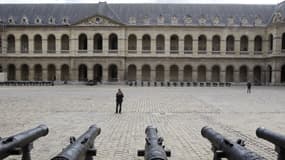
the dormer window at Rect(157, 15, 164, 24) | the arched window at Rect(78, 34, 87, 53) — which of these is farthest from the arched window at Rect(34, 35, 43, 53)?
the dormer window at Rect(157, 15, 164, 24)

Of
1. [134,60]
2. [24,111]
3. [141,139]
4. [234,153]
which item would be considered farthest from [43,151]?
[134,60]

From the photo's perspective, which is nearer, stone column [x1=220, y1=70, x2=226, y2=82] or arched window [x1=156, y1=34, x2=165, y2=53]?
stone column [x1=220, y1=70, x2=226, y2=82]

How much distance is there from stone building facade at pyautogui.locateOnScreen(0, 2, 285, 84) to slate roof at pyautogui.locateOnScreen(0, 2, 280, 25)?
0.54 feet

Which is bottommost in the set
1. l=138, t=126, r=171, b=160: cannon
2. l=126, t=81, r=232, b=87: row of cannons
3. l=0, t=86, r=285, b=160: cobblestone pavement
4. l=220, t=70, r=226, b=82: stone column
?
l=0, t=86, r=285, b=160: cobblestone pavement

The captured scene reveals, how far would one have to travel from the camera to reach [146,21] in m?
54.1

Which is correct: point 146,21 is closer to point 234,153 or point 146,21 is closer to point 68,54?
point 68,54

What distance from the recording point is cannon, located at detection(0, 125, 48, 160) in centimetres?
548

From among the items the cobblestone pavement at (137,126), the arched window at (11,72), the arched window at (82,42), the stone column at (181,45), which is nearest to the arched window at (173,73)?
Answer: the stone column at (181,45)

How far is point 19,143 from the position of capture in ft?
19.6

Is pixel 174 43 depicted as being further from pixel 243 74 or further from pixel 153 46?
pixel 243 74

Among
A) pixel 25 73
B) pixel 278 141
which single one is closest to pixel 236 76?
pixel 25 73

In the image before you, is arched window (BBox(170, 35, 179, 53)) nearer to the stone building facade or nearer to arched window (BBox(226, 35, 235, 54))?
the stone building facade

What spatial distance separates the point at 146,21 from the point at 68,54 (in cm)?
1362

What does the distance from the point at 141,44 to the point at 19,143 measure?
160 ft
